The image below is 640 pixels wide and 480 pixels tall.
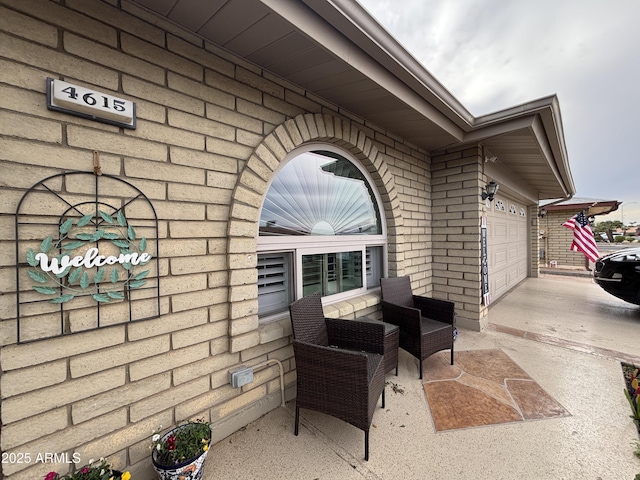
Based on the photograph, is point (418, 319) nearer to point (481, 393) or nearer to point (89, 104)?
point (481, 393)

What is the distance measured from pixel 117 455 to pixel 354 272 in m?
2.48

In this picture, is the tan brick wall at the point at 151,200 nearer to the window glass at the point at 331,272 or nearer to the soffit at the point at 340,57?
the soffit at the point at 340,57

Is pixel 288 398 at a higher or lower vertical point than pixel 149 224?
lower

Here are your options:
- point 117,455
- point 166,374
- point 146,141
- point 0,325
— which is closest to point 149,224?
point 146,141

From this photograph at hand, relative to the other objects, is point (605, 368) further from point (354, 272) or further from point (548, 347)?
point (354, 272)

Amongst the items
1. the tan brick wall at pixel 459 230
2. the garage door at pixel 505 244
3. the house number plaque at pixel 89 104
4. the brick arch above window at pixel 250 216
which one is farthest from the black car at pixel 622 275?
the house number plaque at pixel 89 104

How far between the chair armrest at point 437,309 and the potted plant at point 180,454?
2539 millimetres

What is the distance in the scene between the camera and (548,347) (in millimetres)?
3334

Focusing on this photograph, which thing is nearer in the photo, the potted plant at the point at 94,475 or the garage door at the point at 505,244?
the potted plant at the point at 94,475

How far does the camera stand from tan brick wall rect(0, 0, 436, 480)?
1.19 metres

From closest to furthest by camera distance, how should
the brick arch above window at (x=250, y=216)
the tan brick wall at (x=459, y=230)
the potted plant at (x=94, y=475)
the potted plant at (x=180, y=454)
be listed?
the potted plant at (x=94, y=475) < the potted plant at (x=180, y=454) < the brick arch above window at (x=250, y=216) < the tan brick wall at (x=459, y=230)

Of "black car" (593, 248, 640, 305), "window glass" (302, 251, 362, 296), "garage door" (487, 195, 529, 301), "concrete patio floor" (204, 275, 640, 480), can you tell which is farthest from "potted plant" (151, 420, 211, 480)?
"black car" (593, 248, 640, 305)

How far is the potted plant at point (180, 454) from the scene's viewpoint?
1.34 m

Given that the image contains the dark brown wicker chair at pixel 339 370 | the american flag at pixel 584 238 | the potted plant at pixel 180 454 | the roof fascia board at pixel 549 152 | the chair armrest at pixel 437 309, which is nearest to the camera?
the potted plant at pixel 180 454
